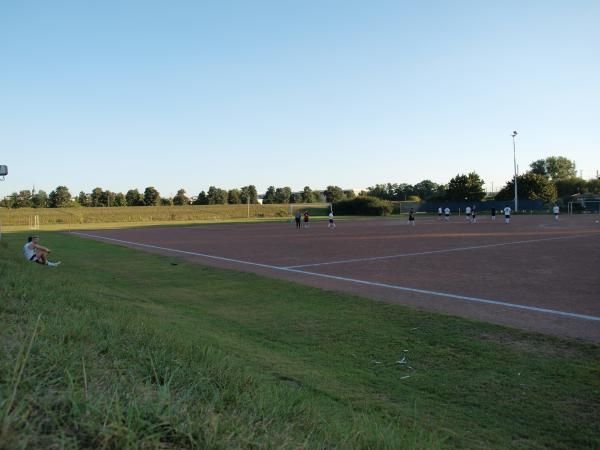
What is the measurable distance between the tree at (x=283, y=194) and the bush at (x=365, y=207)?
53858 mm

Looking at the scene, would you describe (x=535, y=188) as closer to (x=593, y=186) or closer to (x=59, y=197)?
(x=593, y=186)

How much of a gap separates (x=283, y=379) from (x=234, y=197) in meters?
128

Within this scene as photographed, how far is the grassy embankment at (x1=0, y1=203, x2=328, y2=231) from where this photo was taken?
63.9 metres

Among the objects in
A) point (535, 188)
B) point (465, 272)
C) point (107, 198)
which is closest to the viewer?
point (465, 272)

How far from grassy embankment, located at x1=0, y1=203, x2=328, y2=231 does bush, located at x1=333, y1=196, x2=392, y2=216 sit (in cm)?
571

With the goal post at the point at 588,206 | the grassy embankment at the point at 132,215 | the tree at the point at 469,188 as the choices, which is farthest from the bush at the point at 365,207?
the goal post at the point at 588,206

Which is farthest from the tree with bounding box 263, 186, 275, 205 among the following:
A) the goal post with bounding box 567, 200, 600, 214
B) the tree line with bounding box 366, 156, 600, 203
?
the goal post with bounding box 567, 200, 600, 214

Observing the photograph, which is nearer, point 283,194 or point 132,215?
point 132,215

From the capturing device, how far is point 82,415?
2.21 metres

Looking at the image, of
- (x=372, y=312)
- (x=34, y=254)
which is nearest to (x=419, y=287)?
(x=372, y=312)

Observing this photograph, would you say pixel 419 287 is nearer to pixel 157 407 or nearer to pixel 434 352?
pixel 434 352

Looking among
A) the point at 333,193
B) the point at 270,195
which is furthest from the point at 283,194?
the point at 333,193

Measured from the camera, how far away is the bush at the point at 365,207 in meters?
80.1

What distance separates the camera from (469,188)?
8788 cm
